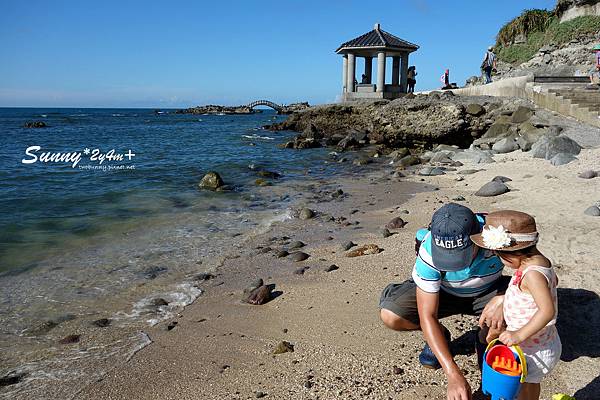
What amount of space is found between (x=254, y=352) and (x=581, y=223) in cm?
464

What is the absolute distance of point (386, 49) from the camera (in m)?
25.9

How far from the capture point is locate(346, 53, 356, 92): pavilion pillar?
87.9 feet

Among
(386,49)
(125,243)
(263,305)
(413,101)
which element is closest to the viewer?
(263,305)

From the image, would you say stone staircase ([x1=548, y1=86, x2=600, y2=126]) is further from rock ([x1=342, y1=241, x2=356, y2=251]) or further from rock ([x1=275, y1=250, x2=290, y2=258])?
rock ([x1=275, y1=250, x2=290, y2=258])

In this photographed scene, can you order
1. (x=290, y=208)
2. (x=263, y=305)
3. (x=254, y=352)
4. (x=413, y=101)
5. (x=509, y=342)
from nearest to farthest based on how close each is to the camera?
1. (x=509, y=342)
2. (x=254, y=352)
3. (x=263, y=305)
4. (x=290, y=208)
5. (x=413, y=101)

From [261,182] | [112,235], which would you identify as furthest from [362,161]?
[112,235]

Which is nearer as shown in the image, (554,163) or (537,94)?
(554,163)

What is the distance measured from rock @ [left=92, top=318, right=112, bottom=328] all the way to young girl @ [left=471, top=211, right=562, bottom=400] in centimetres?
389

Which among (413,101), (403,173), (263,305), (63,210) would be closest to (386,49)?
(413,101)

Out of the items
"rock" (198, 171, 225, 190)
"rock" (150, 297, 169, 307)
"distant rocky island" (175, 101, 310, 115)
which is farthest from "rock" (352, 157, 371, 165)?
"distant rocky island" (175, 101, 310, 115)

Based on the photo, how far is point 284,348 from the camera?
3.95 m

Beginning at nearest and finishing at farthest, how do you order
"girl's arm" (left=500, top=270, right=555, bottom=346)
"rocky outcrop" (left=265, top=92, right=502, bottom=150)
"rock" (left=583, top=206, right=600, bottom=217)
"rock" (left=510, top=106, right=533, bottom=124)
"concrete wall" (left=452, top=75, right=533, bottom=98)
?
"girl's arm" (left=500, top=270, right=555, bottom=346) < "rock" (left=583, top=206, right=600, bottom=217) < "rock" (left=510, top=106, right=533, bottom=124) < "concrete wall" (left=452, top=75, right=533, bottom=98) < "rocky outcrop" (left=265, top=92, right=502, bottom=150)

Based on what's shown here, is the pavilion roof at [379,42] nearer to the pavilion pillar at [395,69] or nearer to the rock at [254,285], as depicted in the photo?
the pavilion pillar at [395,69]

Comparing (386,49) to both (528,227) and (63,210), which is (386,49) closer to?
(63,210)
